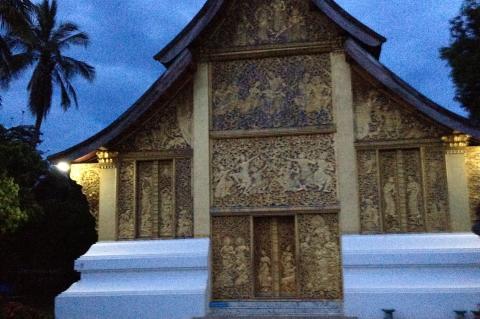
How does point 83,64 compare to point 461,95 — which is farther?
point 83,64

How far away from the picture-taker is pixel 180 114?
33.2 ft

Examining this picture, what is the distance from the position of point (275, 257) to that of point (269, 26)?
4.16 meters

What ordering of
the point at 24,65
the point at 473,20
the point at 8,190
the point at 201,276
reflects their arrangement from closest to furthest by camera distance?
the point at 201,276, the point at 8,190, the point at 473,20, the point at 24,65

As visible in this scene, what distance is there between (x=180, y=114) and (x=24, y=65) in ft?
53.9

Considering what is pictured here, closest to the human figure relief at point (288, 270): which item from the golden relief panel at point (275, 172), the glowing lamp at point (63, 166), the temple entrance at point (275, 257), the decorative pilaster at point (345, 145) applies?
the temple entrance at point (275, 257)

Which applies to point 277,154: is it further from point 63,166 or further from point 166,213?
point 63,166

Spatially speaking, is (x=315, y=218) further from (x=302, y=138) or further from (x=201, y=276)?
(x=201, y=276)

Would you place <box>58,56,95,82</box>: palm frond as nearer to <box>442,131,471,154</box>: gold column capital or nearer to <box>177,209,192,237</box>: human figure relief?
<box>177,209,192,237</box>: human figure relief

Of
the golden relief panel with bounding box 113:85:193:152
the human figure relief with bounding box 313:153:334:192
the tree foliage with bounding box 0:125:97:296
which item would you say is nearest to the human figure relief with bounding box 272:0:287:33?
the golden relief panel with bounding box 113:85:193:152

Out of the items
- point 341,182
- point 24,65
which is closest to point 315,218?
point 341,182

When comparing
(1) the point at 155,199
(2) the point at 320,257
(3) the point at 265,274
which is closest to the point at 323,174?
(2) the point at 320,257

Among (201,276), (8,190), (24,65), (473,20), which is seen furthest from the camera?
(24,65)

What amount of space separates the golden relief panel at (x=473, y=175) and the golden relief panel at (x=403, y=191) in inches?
15.5

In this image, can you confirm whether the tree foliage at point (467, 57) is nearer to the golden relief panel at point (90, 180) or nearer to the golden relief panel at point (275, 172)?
the golden relief panel at point (275, 172)
